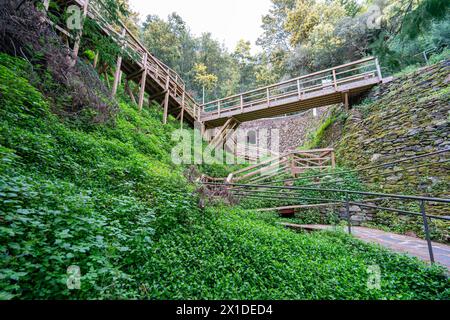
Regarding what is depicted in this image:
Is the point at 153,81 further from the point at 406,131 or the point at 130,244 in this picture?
the point at 406,131

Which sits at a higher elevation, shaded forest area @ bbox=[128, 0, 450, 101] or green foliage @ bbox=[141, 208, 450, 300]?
shaded forest area @ bbox=[128, 0, 450, 101]

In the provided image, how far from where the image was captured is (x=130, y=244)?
7.28 ft

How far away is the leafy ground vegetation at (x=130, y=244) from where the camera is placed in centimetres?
164

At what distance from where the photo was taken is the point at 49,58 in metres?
5.32

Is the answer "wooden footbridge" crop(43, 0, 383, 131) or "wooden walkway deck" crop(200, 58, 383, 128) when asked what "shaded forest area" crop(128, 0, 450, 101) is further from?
"wooden footbridge" crop(43, 0, 383, 131)

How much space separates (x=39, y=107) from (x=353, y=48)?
702 inches

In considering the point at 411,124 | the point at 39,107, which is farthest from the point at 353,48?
the point at 39,107

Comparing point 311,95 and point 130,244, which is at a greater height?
point 311,95

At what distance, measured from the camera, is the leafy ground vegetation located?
1.64 metres

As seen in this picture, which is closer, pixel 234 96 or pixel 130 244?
pixel 130 244

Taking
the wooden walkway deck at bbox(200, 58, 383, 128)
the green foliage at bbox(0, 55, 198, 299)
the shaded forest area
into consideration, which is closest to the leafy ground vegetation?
the green foliage at bbox(0, 55, 198, 299)

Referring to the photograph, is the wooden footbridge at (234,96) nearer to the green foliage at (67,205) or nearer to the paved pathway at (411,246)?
the green foliage at (67,205)

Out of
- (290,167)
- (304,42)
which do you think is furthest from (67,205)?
(304,42)
